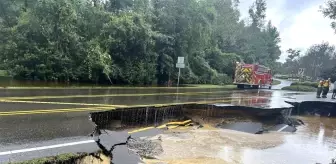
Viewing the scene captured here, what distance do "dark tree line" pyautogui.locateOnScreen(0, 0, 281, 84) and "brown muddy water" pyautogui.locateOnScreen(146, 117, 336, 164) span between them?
12.4 m

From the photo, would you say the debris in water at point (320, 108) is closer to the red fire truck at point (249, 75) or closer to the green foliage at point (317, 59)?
the red fire truck at point (249, 75)

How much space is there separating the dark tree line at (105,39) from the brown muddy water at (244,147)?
489 inches

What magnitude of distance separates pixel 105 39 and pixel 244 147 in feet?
52.2

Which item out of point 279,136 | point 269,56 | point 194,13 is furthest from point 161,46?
point 269,56

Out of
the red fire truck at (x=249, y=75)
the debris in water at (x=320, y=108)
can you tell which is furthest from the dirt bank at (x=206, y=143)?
the red fire truck at (x=249, y=75)

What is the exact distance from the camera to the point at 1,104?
30.4 feet

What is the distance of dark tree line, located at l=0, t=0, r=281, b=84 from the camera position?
19125 mm

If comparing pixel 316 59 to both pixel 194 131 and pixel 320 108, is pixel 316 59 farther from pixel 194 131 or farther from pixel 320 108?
pixel 194 131

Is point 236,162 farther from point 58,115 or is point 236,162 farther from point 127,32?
point 127,32

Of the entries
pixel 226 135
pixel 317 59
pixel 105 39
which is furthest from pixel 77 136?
pixel 317 59

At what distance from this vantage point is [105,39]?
871 inches

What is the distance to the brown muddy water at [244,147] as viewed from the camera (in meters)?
7.54

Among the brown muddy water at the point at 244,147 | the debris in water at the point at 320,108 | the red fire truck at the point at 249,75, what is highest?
the red fire truck at the point at 249,75

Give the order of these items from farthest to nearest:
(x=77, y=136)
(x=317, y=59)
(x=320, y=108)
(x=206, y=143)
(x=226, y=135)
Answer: (x=317, y=59) < (x=320, y=108) < (x=226, y=135) < (x=206, y=143) < (x=77, y=136)
